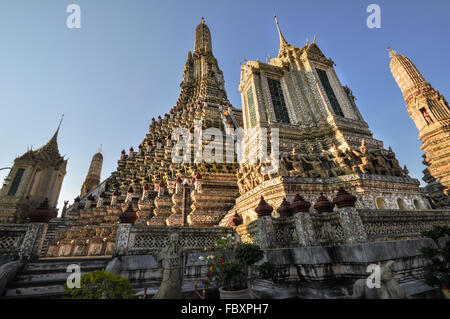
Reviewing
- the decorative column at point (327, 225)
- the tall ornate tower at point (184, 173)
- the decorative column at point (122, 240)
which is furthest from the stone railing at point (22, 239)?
the decorative column at point (327, 225)

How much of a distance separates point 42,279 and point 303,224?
21.4ft

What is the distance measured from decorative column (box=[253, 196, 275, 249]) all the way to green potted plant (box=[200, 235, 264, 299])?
1464 millimetres

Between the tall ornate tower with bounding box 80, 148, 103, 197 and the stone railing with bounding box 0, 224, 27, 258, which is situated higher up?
the tall ornate tower with bounding box 80, 148, 103, 197

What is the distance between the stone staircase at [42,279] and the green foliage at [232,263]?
117 inches

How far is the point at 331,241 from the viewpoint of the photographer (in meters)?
5.93

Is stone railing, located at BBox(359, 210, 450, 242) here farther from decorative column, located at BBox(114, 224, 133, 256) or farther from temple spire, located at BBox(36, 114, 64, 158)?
temple spire, located at BBox(36, 114, 64, 158)

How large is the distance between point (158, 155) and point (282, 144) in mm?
17046

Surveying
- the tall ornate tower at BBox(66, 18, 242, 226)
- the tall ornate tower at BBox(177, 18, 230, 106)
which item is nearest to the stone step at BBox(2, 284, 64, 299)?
the tall ornate tower at BBox(66, 18, 242, 226)

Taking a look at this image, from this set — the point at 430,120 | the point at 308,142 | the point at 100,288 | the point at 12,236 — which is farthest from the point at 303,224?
the point at 430,120

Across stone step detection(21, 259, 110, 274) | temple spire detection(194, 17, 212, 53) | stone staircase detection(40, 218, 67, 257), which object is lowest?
stone step detection(21, 259, 110, 274)

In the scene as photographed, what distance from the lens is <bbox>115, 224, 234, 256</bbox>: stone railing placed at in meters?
5.92

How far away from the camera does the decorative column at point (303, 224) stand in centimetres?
583
